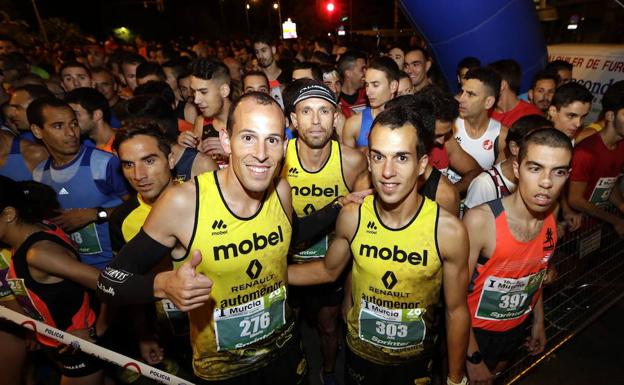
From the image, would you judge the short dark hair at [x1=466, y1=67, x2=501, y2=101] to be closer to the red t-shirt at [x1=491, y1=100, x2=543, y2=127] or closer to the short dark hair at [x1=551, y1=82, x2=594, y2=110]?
the short dark hair at [x1=551, y1=82, x2=594, y2=110]

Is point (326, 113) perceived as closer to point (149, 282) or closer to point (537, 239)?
point (537, 239)

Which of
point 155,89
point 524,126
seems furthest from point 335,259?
point 155,89

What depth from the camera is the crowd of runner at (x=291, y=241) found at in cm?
231

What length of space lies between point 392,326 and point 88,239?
3.04 meters

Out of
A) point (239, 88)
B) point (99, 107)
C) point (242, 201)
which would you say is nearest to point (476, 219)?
point (242, 201)

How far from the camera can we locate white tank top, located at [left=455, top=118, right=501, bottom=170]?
15.3 ft

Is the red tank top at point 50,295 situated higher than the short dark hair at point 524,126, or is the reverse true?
the short dark hair at point 524,126

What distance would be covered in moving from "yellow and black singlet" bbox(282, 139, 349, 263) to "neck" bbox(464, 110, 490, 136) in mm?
2043

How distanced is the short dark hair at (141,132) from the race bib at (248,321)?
1493mm

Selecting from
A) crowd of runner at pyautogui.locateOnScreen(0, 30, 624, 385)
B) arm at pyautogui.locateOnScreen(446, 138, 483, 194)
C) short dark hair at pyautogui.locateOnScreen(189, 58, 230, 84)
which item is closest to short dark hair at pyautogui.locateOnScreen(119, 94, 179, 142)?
crowd of runner at pyautogui.locateOnScreen(0, 30, 624, 385)

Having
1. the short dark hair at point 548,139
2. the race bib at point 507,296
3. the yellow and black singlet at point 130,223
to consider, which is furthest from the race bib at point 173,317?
the short dark hair at point 548,139

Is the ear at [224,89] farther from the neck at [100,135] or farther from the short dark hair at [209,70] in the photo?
the neck at [100,135]

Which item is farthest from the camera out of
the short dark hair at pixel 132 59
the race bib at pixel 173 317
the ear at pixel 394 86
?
the short dark hair at pixel 132 59

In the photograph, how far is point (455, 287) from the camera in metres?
2.42
